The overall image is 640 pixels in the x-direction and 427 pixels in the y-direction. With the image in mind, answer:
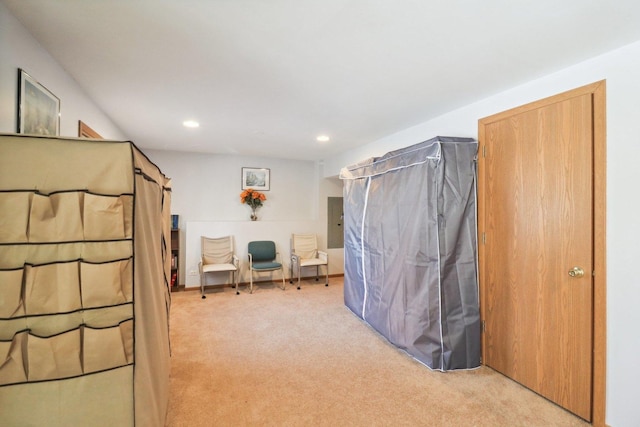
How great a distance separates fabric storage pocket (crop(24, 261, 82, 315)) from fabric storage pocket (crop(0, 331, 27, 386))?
0.33 feet

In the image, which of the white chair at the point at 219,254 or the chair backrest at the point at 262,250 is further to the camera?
the chair backrest at the point at 262,250

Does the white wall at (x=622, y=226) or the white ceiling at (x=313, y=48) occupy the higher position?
the white ceiling at (x=313, y=48)

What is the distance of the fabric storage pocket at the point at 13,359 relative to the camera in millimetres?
1055

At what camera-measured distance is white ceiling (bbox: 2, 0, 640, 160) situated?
57.9 inches

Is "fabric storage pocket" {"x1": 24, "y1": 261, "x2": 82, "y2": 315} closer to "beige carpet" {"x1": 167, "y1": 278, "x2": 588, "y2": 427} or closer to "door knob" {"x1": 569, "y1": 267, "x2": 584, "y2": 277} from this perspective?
"beige carpet" {"x1": 167, "y1": 278, "x2": 588, "y2": 427}

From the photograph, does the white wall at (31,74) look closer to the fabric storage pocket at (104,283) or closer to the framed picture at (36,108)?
the framed picture at (36,108)

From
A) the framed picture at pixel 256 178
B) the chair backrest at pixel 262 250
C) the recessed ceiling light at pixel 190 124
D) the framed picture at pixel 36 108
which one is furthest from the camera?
the framed picture at pixel 256 178

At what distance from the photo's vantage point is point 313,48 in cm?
183

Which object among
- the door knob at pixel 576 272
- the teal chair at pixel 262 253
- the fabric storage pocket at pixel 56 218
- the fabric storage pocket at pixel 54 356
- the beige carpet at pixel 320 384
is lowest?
the beige carpet at pixel 320 384

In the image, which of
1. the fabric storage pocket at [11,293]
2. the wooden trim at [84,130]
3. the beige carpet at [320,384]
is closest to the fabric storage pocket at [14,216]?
the fabric storage pocket at [11,293]

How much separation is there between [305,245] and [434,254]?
3317 mm

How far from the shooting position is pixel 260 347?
9.64ft

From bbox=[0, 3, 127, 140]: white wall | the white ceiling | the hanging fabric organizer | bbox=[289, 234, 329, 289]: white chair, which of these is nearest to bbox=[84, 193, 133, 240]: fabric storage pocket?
bbox=[0, 3, 127, 140]: white wall

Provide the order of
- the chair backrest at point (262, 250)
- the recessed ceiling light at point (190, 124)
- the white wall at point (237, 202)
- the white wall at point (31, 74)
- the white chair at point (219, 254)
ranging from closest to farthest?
1. the white wall at point (31, 74)
2. the recessed ceiling light at point (190, 124)
3. the white chair at point (219, 254)
4. the white wall at point (237, 202)
5. the chair backrest at point (262, 250)
